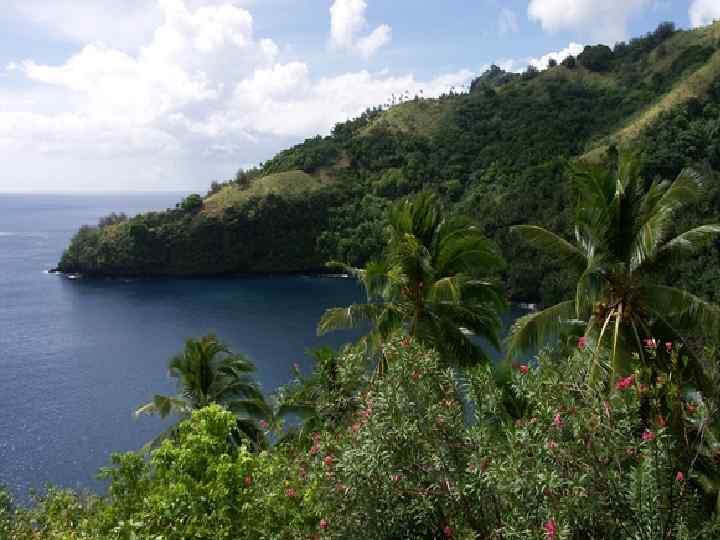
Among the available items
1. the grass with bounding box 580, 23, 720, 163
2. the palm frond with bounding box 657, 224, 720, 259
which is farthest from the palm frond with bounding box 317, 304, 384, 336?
the grass with bounding box 580, 23, 720, 163

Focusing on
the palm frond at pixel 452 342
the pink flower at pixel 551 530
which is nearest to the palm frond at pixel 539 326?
the palm frond at pixel 452 342

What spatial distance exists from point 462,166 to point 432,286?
96744mm

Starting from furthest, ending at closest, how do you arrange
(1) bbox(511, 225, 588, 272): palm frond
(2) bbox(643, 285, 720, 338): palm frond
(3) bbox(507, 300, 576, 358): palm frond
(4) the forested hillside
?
(4) the forested hillside
(3) bbox(507, 300, 576, 358): palm frond
(1) bbox(511, 225, 588, 272): palm frond
(2) bbox(643, 285, 720, 338): palm frond

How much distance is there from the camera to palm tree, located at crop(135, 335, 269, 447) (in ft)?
65.9

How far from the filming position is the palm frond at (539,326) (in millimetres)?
12320

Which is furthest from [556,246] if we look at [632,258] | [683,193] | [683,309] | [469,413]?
[469,413]

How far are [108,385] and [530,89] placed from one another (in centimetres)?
9927

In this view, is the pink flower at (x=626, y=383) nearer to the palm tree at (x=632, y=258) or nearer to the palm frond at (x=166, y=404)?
the palm tree at (x=632, y=258)

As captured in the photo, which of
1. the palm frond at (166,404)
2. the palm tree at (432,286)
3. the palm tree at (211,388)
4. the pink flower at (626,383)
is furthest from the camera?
the palm tree at (211,388)

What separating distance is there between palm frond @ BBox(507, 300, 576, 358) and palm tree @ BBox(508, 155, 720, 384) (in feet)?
1.89

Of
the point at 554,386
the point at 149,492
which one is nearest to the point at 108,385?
the point at 149,492

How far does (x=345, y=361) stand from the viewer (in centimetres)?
858

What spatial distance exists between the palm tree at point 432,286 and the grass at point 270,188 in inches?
3572

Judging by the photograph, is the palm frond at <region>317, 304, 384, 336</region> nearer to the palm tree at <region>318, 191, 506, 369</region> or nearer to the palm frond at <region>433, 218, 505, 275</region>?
the palm tree at <region>318, 191, 506, 369</region>
